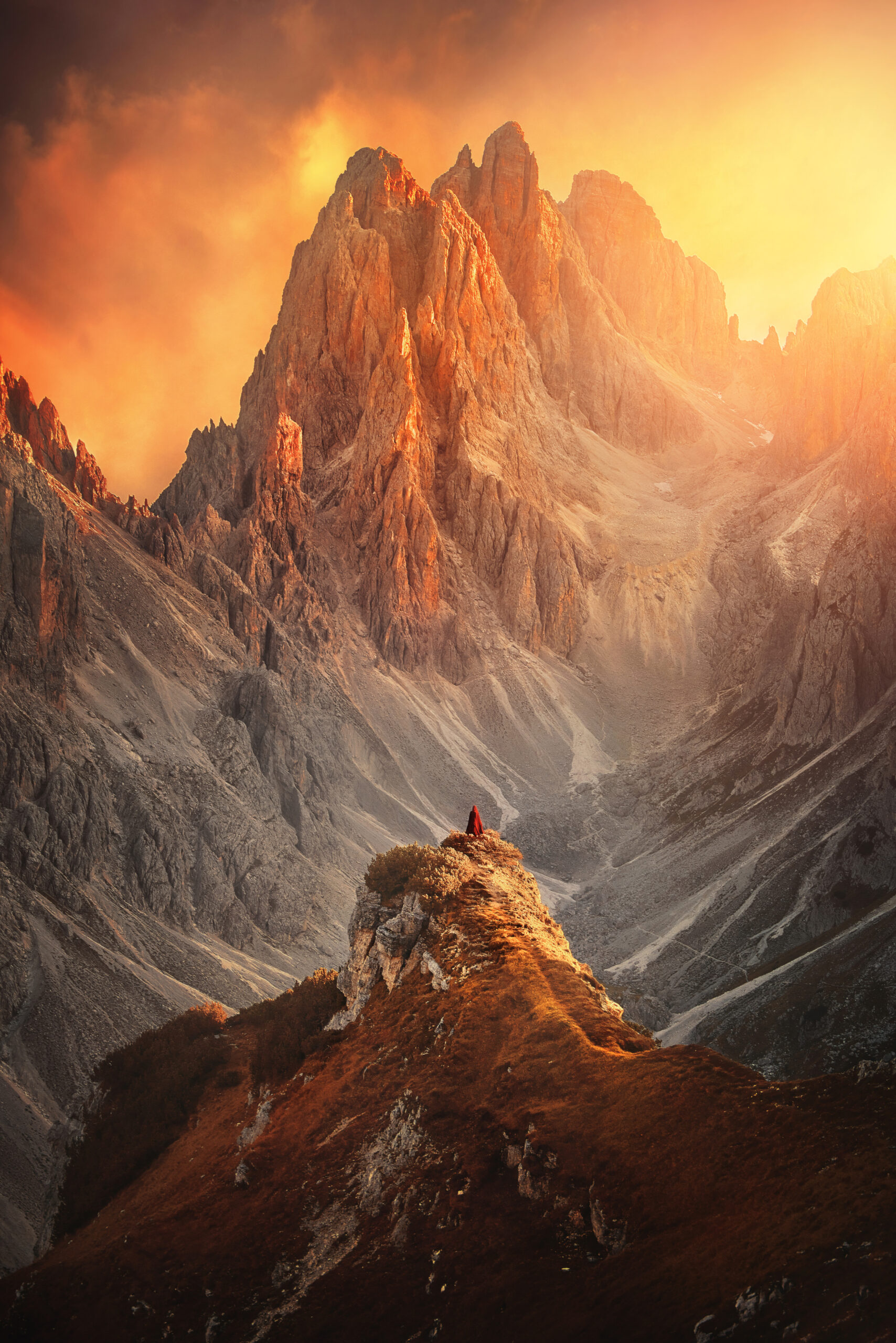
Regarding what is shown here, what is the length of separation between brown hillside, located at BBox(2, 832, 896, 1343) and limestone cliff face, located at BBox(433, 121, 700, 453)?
420 ft

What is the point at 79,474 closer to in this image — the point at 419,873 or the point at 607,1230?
the point at 419,873

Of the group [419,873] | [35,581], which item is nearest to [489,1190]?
[419,873]

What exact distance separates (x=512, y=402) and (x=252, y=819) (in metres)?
81.7

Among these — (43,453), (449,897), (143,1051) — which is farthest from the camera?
(43,453)

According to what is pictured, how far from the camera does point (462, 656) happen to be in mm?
103312

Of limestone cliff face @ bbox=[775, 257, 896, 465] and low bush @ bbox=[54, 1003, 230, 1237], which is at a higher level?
limestone cliff face @ bbox=[775, 257, 896, 465]

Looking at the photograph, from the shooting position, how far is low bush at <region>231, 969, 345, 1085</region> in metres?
19.5

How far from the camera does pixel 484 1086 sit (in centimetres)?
1555

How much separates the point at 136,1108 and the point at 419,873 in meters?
8.62

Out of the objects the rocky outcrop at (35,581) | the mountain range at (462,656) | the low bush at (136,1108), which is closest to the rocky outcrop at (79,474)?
the mountain range at (462,656)

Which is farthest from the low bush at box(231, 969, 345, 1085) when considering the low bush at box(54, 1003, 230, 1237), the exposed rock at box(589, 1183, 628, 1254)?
the exposed rock at box(589, 1183, 628, 1254)

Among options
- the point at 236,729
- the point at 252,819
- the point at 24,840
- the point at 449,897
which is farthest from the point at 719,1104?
the point at 236,729

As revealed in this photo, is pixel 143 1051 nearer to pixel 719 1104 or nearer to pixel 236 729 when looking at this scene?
pixel 719 1104

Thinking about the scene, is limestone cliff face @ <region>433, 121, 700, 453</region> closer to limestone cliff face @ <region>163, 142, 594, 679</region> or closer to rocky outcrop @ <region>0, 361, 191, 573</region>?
limestone cliff face @ <region>163, 142, 594, 679</region>
